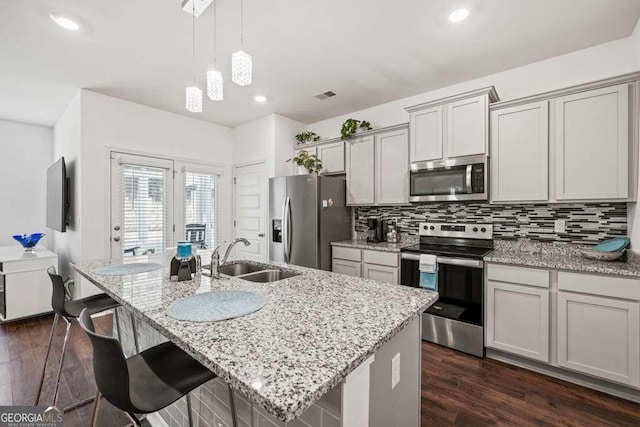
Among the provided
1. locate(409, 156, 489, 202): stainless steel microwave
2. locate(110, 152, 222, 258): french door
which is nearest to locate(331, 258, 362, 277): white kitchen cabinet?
locate(409, 156, 489, 202): stainless steel microwave

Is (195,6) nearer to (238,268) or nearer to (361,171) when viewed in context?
(238,268)

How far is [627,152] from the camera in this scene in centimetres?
217

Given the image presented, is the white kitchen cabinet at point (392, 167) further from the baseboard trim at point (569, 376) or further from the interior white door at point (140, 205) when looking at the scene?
the interior white door at point (140, 205)

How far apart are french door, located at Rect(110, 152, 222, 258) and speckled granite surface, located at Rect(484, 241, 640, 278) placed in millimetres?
3864

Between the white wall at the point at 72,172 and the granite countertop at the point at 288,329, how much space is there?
2.45 metres

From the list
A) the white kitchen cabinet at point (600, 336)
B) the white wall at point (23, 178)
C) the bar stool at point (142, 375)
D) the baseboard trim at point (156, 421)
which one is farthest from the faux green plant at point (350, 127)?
the white wall at point (23, 178)

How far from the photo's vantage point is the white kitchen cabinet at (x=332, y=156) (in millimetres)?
3895

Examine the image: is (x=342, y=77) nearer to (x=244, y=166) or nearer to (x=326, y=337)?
(x=244, y=166)

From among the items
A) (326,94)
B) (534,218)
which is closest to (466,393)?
(534,218)

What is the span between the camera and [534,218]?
2748 mm

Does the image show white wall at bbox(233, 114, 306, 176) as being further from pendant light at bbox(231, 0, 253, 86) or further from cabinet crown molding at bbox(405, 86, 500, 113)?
pendant light at bbox(231, 0, 253, 86)

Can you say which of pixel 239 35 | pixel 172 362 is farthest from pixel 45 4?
pixel 172 362

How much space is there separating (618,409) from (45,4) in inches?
186

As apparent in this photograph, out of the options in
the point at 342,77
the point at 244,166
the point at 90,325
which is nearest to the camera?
the point at 90,325
